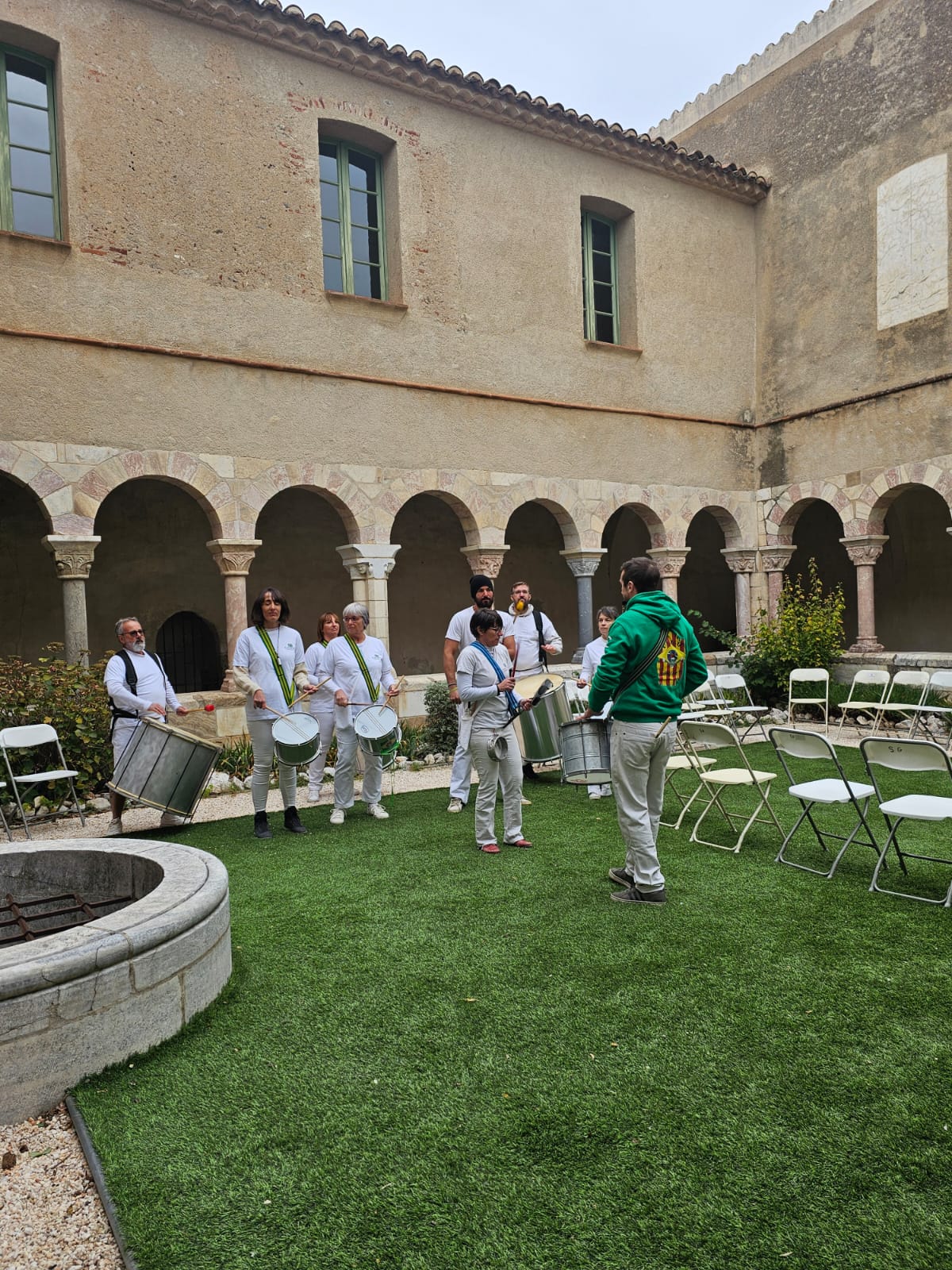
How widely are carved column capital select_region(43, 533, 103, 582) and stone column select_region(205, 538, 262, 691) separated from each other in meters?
1.30

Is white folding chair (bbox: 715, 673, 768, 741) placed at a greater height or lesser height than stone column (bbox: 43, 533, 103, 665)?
lesser

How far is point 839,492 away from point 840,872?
9.21 meters

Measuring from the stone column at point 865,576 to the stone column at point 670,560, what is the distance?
89.1 inches

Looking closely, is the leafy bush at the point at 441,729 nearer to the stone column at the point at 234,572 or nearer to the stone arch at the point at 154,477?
the stone column at the point at 234,572

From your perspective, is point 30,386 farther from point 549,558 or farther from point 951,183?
point 951,183

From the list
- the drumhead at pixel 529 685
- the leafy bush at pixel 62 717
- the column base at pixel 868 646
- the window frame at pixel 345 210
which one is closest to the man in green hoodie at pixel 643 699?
the drumhead at pixel 529 685

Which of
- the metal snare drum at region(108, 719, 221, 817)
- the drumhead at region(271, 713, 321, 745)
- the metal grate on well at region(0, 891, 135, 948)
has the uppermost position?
the drumhead at region(271, 713, 321, 745)

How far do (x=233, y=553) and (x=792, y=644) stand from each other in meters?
7.41

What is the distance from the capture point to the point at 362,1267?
2174mm

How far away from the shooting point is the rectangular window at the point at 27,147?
8.74 m

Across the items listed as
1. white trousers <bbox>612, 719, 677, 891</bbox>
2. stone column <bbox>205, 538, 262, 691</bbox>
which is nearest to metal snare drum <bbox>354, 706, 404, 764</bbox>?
white trousers <bbox>612, 719, 677, 891</bbox>

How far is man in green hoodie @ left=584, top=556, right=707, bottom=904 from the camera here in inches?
180

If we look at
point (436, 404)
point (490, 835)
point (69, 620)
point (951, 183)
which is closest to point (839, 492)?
point (951, 183)

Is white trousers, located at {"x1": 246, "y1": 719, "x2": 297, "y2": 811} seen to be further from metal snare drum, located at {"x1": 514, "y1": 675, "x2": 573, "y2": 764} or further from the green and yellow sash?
metal snare drum, located at {"x1": 514, "y1": 675, "x2": 573, "y2": 764}
